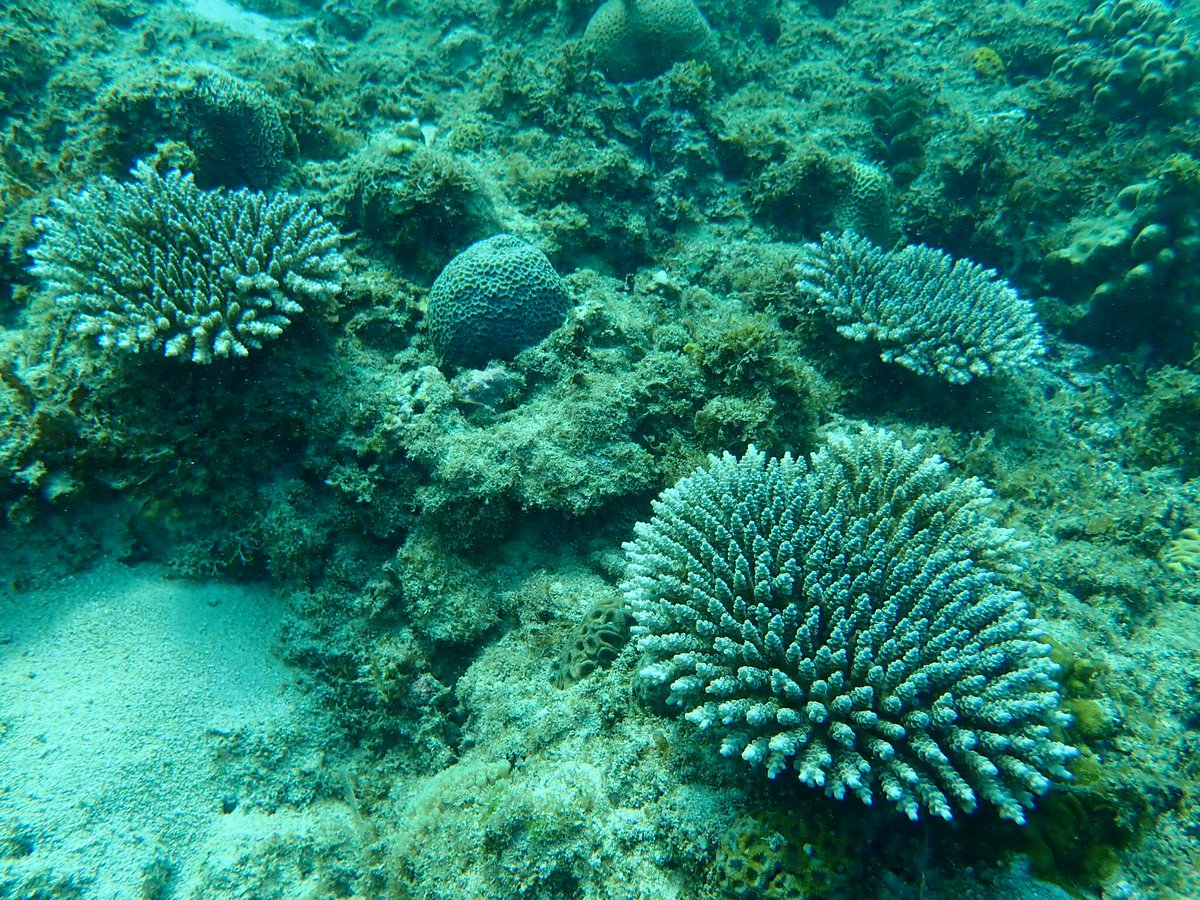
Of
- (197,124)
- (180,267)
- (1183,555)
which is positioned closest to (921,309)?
(1183,555)

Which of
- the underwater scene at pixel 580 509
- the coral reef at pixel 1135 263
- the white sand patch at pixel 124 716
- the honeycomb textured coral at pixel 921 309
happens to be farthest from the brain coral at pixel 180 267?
the coral reef at pixel 1135 263

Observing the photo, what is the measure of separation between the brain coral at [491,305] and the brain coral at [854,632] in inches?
79.0

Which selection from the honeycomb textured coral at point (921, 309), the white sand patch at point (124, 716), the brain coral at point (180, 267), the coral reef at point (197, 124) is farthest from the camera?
the coral reef at point (197, 124)

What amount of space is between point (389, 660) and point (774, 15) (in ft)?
36.6

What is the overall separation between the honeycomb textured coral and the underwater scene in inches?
2.0

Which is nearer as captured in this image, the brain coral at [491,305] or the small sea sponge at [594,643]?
the small sea sponge at [594,643]

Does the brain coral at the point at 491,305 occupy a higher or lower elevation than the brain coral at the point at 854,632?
higher

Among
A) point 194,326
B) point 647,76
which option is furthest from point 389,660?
point 647,76

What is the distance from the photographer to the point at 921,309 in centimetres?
500

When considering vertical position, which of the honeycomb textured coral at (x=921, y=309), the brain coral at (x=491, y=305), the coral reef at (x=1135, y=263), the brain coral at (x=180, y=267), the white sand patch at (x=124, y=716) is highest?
the coral reef at (x=1135, y=263)

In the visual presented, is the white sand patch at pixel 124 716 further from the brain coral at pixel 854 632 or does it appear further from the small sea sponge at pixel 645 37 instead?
the small sea sponge at pixel 645 37

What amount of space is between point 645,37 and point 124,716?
29.5 ft

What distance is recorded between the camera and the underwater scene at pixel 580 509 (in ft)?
8.84

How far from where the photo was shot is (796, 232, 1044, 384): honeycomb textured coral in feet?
16.1
